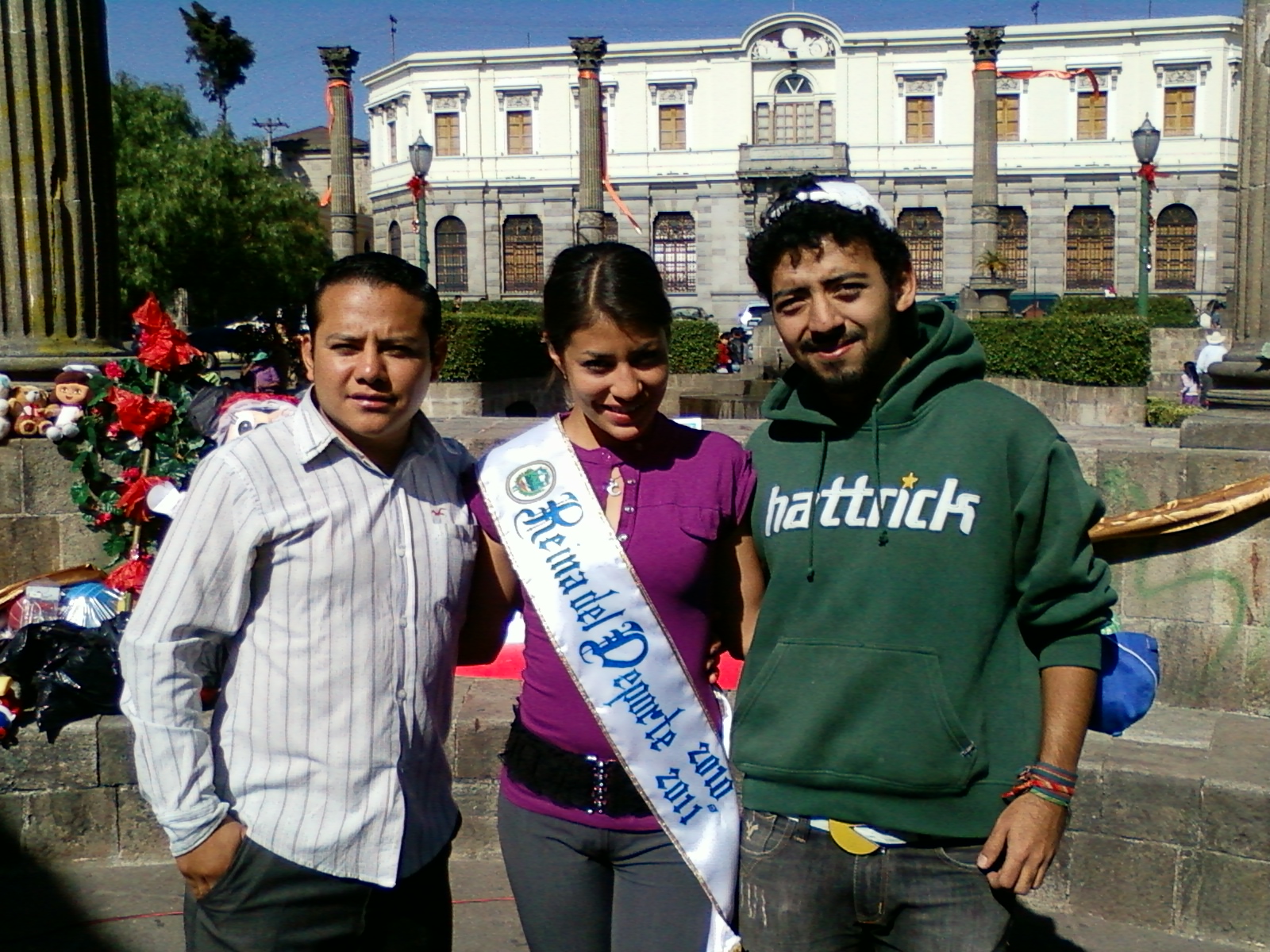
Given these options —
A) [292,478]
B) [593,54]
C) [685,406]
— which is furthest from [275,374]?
[593,54]

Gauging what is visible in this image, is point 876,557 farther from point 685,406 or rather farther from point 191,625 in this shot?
point 685,406

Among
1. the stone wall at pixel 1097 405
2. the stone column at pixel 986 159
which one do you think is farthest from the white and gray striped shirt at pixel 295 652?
the stone column at pixel 986 159

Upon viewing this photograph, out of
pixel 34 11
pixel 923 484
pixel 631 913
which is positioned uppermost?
pixel 34 11

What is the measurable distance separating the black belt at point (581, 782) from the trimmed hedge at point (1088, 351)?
11.1 metres

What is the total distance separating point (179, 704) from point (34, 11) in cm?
498

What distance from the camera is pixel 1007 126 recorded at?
4591 centimetres

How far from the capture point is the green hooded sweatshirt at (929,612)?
208 centimetres

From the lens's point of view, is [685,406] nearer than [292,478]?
No

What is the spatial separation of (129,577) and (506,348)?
13114 millimetres

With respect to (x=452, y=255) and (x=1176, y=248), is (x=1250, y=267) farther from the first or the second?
(x=452, y=255)

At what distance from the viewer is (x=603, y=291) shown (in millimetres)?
2312

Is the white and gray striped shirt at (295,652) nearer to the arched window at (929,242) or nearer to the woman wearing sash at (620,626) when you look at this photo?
the woman wearing sash at (620,626)

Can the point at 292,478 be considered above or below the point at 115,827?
above

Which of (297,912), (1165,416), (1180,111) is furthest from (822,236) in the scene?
(1180,111)
